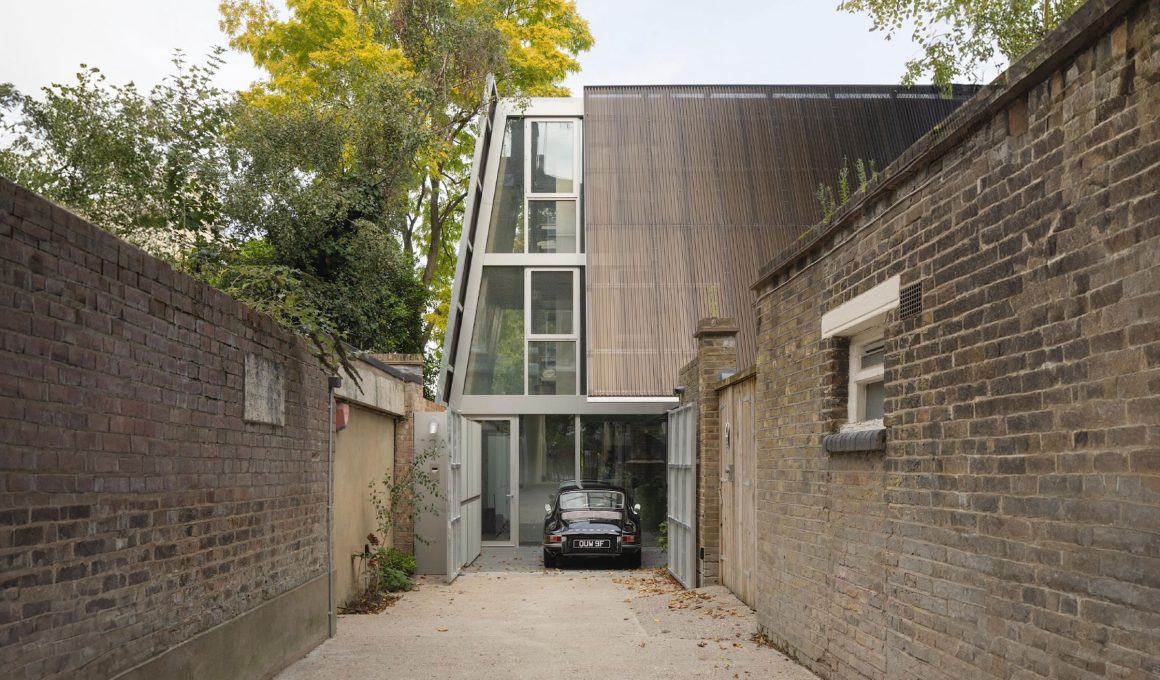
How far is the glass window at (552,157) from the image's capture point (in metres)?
21.8

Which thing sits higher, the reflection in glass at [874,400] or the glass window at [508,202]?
the glass window at [508,202]

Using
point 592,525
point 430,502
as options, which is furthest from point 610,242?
point 430,502

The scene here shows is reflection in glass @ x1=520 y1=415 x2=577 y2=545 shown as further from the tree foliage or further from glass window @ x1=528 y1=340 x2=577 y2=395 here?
the tree foliage

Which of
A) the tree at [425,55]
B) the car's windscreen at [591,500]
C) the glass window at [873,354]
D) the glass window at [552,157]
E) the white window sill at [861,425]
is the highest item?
the tree at [425,55]

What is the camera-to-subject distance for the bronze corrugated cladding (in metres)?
19.4

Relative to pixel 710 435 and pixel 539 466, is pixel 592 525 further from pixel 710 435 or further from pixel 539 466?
pixel 710 435

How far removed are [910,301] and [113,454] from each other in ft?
14.2

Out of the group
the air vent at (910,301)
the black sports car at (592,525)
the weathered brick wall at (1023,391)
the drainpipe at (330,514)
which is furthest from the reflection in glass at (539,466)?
the air vent at (910,301)

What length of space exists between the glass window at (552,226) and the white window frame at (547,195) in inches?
1.8

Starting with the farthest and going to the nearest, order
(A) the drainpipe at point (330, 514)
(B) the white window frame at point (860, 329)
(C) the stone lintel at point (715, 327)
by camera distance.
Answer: (C) the stone lintel at point (715, 327) → (A) the drainpipe at point (330, 514) → (B) the white window frame at point (860, 329)

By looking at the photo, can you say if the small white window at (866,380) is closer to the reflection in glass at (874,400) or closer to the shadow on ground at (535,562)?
the reflection in glass at (874,400)

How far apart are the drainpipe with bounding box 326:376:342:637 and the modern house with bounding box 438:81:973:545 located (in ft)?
29.4

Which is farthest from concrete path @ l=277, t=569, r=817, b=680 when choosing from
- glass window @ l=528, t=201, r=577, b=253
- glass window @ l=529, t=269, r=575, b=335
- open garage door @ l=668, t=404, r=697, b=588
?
glass window @ l=528, t=201, r=577, b=253

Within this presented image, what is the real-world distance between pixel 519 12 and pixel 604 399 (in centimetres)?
1490
